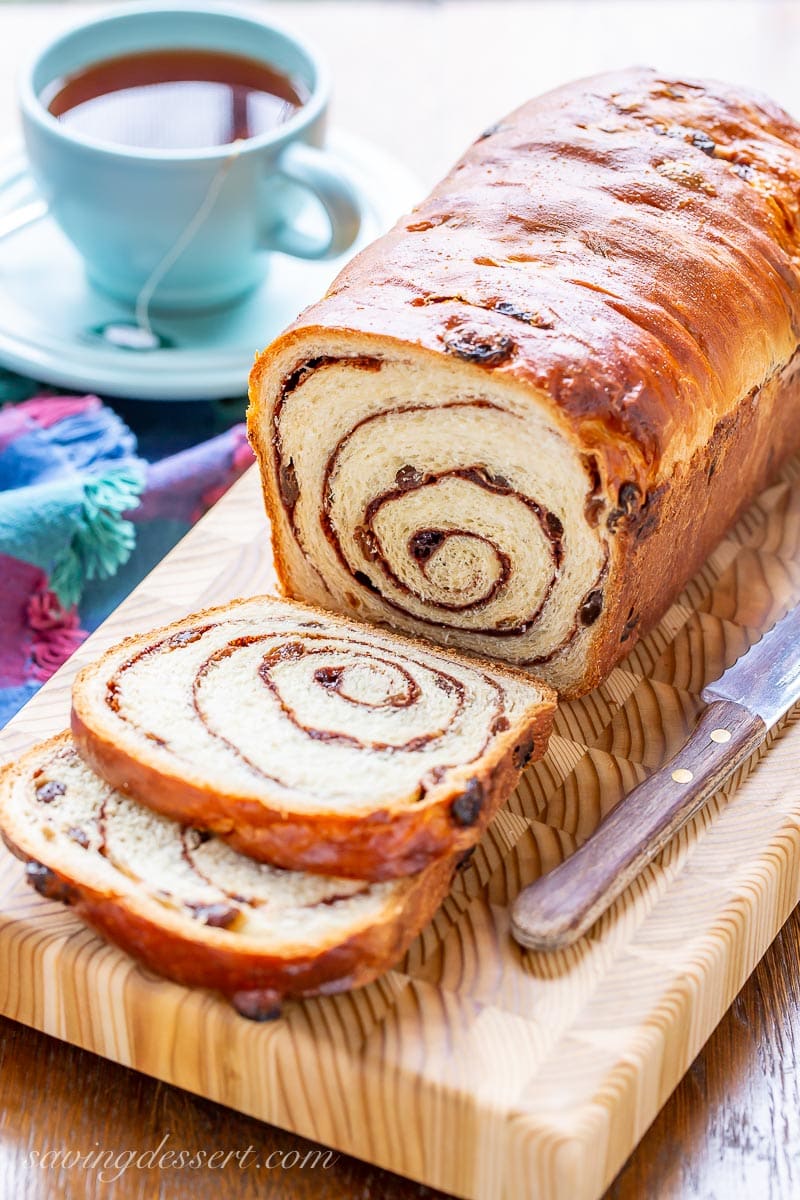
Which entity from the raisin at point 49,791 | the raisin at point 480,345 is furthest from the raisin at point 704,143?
the raisin at point 49,791

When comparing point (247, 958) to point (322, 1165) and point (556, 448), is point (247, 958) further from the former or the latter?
point (556, 448)

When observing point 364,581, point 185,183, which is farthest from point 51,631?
point 185,183

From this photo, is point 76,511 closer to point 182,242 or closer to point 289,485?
point 289,485

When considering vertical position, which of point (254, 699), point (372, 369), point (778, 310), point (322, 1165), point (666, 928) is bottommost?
point (322, 1165)

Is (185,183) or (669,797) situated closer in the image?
(669,797)

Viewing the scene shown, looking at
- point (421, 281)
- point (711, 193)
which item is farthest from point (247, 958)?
point (711, 193)

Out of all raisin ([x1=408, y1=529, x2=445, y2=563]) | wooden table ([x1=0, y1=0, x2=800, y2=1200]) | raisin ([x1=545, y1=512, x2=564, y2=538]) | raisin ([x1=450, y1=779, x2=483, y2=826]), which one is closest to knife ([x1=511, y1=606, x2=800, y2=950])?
raisin ([x1=450, y1=779, x2=483, y2=826])

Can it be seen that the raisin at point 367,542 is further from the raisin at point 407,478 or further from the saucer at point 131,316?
the saucer at point 131,316
